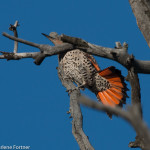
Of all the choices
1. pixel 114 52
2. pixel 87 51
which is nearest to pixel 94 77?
pixel 87 51

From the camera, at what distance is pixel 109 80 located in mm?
5281

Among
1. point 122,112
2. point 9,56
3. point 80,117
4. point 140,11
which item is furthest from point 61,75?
point 122,112

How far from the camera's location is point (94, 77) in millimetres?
5758

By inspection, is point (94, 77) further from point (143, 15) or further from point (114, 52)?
point (114, 52)

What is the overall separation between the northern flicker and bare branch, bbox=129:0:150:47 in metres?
1.92

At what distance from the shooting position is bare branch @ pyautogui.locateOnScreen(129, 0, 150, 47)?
3.02 meters

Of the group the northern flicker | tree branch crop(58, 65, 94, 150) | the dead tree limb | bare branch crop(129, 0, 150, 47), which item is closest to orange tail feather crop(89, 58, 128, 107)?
the northern flicker

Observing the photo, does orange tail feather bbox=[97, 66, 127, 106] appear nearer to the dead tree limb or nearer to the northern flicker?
the northern flicker

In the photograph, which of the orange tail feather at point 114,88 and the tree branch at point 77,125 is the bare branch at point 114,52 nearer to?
the tree branch at point 77,125

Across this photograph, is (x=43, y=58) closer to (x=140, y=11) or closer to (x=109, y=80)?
(x=140, y=11)

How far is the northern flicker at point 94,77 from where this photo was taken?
516 cm

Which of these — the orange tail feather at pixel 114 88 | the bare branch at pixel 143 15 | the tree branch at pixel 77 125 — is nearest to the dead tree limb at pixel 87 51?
the bare branch at pixel 143 15

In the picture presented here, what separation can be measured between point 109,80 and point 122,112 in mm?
4356

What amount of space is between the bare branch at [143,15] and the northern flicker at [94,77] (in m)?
1.92
